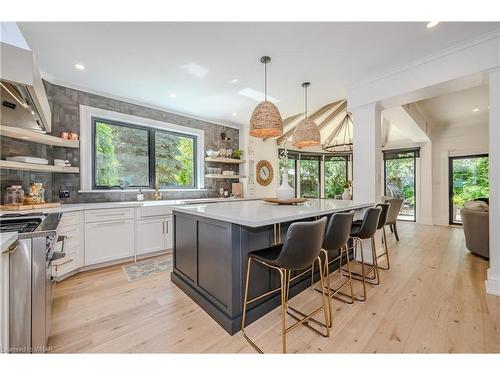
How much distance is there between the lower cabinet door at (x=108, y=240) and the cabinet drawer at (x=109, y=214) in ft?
0.18

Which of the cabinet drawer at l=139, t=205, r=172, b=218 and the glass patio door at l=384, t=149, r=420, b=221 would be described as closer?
the cabinet drawer at l=139, t=205, r=172, b=218

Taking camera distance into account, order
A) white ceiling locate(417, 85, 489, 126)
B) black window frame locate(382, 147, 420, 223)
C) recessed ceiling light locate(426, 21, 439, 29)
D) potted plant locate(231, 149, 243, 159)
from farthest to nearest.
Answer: black window frame locate(382, 147, 420, 223), potted plant locate(231, 149, 243, 159), white ceiling locate(417, 85, 489, 126), recessed ceiling light locate(426, 21, 439, 29)

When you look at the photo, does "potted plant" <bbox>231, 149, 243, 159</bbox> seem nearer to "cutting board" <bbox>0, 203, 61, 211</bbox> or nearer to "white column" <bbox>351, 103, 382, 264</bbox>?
"white column" <bbox>351, 103, 382, 264</bbox>

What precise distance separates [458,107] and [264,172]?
4.61m

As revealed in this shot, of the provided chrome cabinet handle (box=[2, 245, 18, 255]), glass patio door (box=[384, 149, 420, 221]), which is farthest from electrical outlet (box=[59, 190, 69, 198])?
glass patio door (box=[384, 149, 420, 221])

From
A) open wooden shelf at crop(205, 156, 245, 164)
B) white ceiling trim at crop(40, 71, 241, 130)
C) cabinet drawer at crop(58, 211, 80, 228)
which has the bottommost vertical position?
cabinet drawer at crop(58, 211, 80, 228)

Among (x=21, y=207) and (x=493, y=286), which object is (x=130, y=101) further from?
(x=493, y=286)

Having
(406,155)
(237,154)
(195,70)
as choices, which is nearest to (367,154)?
(195,70)

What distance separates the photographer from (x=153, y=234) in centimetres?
345

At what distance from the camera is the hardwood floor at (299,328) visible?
5.06 ft

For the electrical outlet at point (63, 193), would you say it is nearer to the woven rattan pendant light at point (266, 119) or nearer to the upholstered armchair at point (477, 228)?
the woven rattan pendant light at point (266, 119)

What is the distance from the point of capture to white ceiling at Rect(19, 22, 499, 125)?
210cm

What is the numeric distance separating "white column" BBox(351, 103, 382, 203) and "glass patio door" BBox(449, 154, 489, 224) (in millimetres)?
4546
